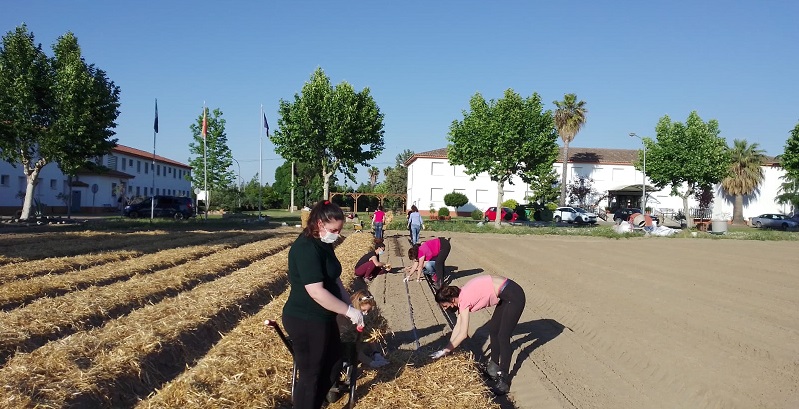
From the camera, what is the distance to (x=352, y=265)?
15.5m

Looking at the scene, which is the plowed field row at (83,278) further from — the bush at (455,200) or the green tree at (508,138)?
the bush at (455,200)

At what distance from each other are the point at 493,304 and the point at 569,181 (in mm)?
66964

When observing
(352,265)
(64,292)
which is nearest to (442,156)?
(352,265)

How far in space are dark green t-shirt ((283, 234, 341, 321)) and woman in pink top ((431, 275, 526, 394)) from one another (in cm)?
247

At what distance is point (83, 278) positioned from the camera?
472 inches

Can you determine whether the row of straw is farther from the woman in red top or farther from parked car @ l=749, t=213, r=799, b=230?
parked car @ l=749, t=213, r=799, b=230

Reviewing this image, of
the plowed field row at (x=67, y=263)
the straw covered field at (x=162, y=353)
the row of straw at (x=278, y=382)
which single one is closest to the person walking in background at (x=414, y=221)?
the plowed field row at (x=67, y=263)

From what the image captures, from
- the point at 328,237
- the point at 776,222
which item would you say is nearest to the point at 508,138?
the point at 776,222

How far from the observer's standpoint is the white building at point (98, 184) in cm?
4631

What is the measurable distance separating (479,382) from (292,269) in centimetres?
254

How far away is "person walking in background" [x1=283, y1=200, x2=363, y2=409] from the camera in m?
4.32

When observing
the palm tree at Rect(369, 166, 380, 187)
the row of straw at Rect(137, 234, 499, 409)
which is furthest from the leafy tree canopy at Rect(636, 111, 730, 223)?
the palm tree at Rect(369, 166, 380, 187)

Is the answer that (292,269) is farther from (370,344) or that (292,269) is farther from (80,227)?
(80,227)

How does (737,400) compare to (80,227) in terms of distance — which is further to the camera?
(80,227)
